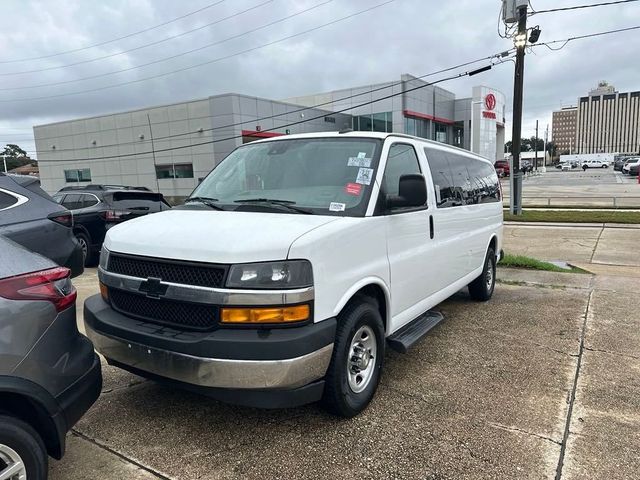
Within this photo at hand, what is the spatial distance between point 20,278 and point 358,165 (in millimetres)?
2361

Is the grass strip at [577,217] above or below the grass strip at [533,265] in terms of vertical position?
below

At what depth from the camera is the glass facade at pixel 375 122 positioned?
42.5 metres

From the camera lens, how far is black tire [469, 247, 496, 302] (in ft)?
20.6

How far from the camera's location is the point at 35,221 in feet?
17.9

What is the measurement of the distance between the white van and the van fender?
0.04 feet

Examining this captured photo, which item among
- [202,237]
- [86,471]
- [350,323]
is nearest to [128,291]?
[202,237]

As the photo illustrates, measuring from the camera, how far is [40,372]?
7.61 feet

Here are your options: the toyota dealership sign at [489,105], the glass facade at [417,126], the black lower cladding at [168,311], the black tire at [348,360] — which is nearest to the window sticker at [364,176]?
the black tire at [348,360]

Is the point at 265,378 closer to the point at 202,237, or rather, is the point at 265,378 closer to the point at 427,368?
the point at 202,237

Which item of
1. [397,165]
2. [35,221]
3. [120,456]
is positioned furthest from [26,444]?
[35,221]

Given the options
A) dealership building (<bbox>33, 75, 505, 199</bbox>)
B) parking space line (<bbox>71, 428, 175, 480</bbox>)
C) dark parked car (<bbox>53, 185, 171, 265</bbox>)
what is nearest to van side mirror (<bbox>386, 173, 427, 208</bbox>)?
parking space line (<bbox>71, 428, 175, 480</bbox>)

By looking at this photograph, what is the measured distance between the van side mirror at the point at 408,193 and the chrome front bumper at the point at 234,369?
128 cm

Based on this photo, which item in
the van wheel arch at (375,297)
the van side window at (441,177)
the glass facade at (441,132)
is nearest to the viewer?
the van wheel arch at (375,297)

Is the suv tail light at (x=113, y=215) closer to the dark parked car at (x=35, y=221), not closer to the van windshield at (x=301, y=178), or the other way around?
the dark parked car at (x=35, y=221)
